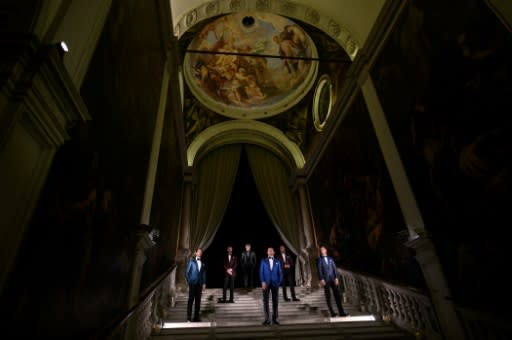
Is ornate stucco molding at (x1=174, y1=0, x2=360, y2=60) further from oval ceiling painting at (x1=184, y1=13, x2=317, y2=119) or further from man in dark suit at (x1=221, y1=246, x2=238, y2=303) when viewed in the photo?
man in dark suit at (x1=221, y1=246, x2=238, y2=303)

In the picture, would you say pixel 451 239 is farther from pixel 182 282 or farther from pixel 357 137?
pixel 182 282

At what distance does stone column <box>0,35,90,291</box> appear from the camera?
1762mm

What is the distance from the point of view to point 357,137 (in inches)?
304

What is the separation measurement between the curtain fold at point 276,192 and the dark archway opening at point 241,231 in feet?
2.94

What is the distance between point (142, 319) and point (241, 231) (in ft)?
27.7

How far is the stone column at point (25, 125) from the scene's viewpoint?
1.76 m

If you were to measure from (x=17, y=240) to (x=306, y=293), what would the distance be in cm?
862

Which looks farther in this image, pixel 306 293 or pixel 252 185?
pixel 252 185

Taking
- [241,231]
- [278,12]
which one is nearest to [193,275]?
[241,231]

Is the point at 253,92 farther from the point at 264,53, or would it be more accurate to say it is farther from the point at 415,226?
the point at 415,226

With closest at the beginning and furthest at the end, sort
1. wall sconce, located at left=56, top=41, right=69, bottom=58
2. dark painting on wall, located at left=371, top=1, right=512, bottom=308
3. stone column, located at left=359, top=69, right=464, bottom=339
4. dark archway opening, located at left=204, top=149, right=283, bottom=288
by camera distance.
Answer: wall sconce, located at left=56, top=41, right=69, bottom=58, dark painting on wall, located at left=371, top=1, right=512, bottom=308, stone column, located at left=359, top=69, right=464, bottom=339, dark archway opening, located at left=204, top=149, right=283, bottom=288

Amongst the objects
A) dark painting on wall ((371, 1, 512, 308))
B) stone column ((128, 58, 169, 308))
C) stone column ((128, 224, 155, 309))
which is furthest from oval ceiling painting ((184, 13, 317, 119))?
stone column ((128, 224, 155, 309))

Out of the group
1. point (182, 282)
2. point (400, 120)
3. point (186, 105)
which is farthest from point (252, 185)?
point (400, 120)

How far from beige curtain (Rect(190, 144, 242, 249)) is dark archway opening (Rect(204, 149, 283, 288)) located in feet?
3.69
